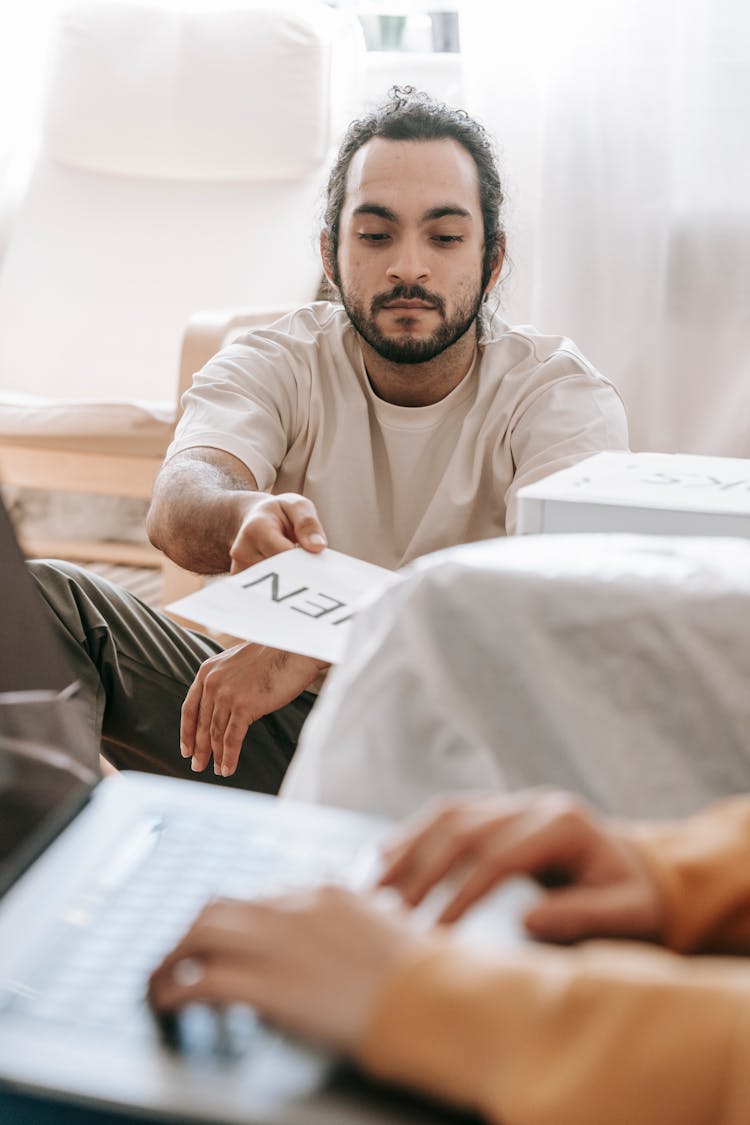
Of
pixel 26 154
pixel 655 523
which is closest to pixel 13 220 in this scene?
pixel 26 154

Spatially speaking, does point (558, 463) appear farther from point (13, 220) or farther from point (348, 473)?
point (13, 220)

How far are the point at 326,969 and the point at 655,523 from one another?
55 cm

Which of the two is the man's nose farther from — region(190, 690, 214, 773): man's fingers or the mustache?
region(190, 690, 214, 773): man's fingers

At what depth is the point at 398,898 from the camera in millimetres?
500

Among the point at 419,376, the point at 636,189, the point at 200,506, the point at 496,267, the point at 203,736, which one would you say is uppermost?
the point at 636,189

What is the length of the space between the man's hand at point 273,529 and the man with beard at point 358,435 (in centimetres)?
11

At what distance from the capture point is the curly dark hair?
5.26 feet

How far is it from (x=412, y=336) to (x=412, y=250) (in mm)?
123

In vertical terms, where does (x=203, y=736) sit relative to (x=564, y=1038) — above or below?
below

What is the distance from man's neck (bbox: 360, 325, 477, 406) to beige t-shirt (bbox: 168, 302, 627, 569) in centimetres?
1

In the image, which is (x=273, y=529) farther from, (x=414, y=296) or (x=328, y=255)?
(x=328, y=255)

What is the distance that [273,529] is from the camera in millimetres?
1073

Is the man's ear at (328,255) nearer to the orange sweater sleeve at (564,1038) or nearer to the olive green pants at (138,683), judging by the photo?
the olive green pants at (138,683)

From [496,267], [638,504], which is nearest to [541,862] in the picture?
[638,504]
